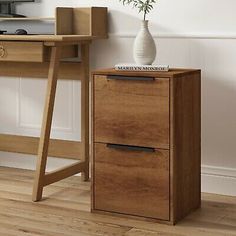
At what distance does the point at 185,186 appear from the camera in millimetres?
2760

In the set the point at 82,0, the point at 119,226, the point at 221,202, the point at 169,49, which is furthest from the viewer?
the point at 82,0

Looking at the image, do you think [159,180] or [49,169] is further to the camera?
[49,169]

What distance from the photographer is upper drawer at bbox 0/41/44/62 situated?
297cm

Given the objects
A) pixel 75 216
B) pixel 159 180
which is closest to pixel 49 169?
pixel 75 216

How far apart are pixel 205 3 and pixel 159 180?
919 mm

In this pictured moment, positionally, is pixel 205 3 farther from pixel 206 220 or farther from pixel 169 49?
pixel 206 220

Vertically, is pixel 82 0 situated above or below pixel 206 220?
above

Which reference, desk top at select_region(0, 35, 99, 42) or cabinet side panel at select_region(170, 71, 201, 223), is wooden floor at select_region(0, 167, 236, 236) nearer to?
cabinet side panel at select_region(170, 71, 201, 223)

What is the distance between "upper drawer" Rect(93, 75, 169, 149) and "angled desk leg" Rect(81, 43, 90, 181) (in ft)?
1.88

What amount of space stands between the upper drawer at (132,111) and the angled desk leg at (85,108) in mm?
573

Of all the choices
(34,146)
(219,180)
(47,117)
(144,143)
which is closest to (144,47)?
(144,143)

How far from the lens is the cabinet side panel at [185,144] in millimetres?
2627

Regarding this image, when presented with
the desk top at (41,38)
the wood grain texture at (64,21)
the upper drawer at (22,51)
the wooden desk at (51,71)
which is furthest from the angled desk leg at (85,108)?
the upper drawer at (22,51)

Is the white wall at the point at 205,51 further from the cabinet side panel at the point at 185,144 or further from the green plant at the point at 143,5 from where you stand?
the cabinet side panel at the point at 185,144
